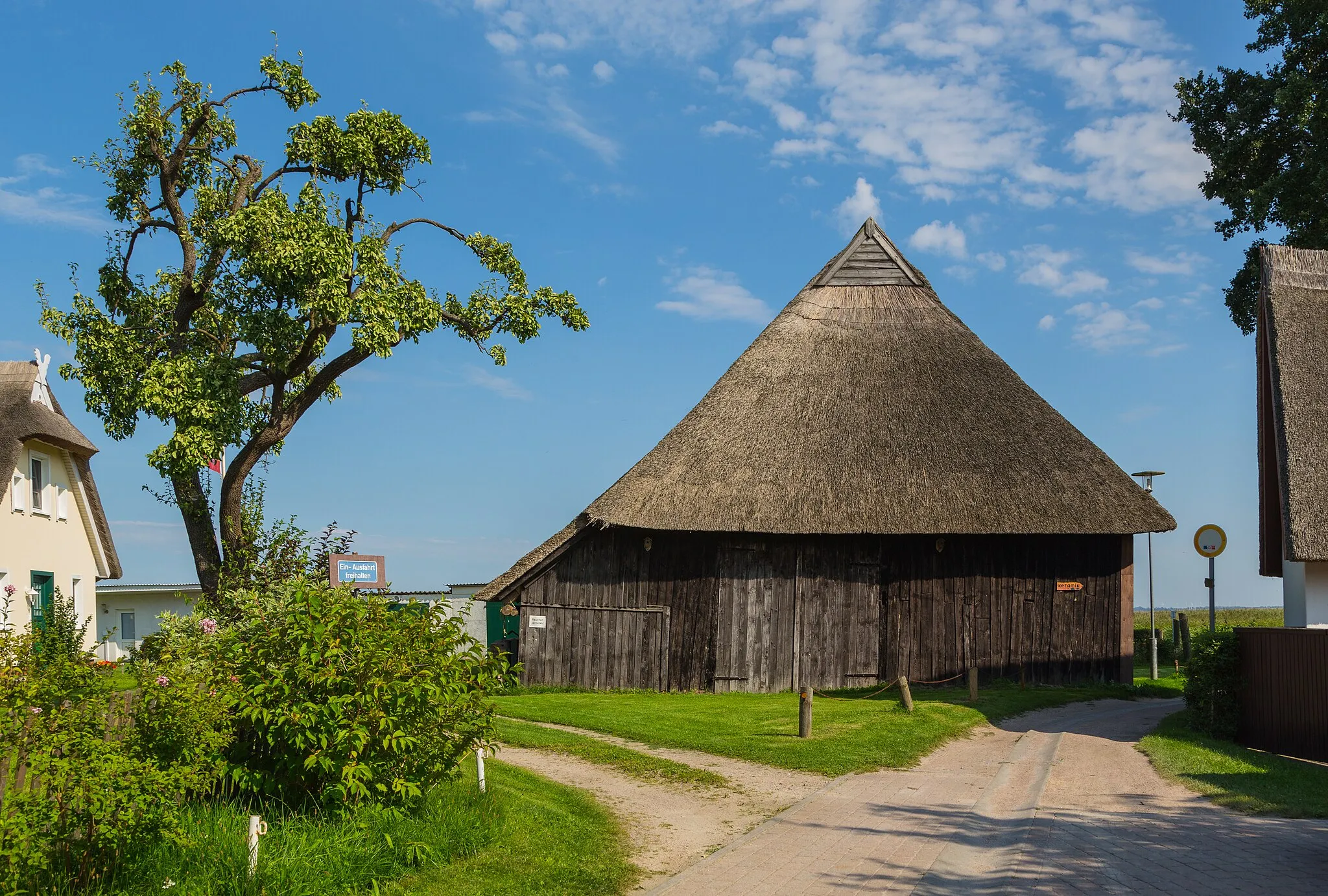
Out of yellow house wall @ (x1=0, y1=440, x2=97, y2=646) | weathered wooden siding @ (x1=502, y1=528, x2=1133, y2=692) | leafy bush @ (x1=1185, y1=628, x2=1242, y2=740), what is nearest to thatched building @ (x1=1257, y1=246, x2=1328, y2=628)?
leafy bush @ (x1=1185, y1=628, x2=1242, y2=740)

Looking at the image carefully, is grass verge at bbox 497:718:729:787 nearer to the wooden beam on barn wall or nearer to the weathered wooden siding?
the weathered wooden siding

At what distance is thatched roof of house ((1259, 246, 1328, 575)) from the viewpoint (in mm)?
15828

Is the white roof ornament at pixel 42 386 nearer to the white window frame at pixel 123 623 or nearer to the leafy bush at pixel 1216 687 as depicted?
the white window frame at pixel 123 623

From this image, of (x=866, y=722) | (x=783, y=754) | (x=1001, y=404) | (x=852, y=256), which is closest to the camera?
(x=783, y=754)

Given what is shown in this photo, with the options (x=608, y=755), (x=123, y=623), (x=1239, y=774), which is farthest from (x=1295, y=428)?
(x=123, y=623)

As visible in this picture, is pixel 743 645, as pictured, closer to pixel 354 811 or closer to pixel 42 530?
pixel 354 811

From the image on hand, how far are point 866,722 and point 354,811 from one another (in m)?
10.7

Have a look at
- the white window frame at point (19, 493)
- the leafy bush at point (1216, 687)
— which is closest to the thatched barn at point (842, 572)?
the leafy bush at point (1216, 687)

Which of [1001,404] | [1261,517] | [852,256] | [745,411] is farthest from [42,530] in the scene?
[1261,517]

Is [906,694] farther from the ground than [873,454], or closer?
closer

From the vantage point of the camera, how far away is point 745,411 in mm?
25953

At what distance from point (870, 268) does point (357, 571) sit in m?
20.6

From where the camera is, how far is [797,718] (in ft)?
60.6

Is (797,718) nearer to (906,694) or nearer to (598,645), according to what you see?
(906,694)
